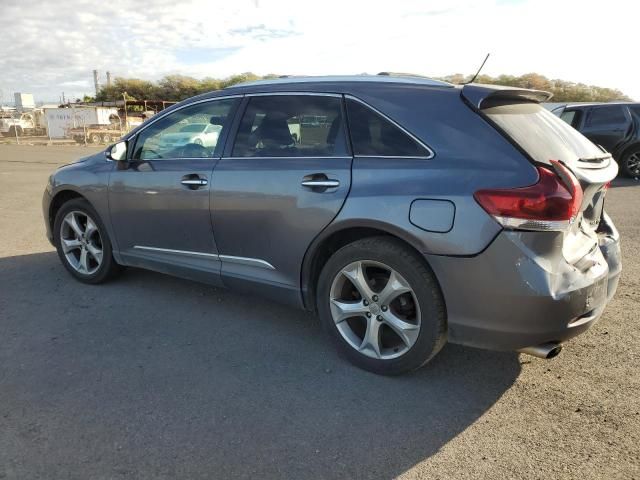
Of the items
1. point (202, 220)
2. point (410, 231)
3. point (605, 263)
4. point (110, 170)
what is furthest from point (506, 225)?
point (110, 170)

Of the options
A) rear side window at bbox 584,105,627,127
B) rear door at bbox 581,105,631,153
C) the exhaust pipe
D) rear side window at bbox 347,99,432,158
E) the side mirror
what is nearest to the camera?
the exhaust pipe

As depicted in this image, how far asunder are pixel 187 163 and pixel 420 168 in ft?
6.24

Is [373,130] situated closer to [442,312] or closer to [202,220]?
[442,312]

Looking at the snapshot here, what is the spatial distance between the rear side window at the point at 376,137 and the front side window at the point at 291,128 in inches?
3.5

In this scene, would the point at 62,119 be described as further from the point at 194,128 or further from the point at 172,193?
the point at 172,193

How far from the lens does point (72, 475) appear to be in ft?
7.91

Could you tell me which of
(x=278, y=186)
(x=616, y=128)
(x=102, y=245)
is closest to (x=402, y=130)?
(x=278, y=186)

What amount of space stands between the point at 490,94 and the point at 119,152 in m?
3.03

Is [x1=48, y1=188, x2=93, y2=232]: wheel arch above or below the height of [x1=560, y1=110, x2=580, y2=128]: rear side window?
below

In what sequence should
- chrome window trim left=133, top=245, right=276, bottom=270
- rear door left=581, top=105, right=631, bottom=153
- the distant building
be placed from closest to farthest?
chrome window trim left=133, top=245, right=276, bottom=270 < rear door left=581, top=105, right=631, bottom=153 < the distant building

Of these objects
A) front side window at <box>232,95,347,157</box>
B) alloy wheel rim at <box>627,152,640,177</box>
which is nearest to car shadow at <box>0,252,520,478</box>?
front side window at <box>232,95,347,157</box>

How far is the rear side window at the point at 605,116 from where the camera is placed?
1198 centimetres

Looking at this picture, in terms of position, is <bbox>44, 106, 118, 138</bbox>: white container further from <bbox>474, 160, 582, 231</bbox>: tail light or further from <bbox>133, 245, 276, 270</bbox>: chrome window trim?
<bbox>474, 160, 582, 231</bbox>: tail light

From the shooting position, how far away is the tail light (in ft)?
8.69
